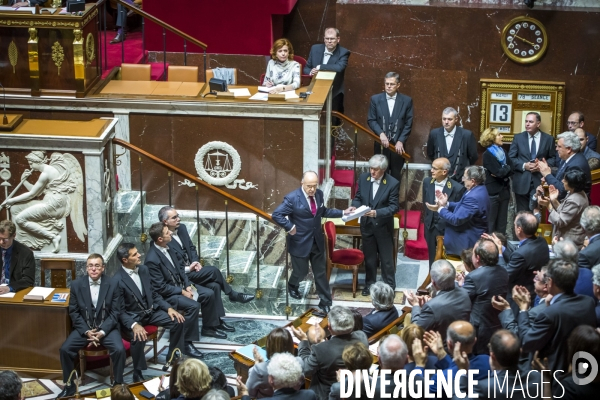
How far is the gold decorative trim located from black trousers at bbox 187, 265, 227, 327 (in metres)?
2.61

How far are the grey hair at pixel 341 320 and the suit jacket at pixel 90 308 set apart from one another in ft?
7.59

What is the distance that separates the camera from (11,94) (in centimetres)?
1085

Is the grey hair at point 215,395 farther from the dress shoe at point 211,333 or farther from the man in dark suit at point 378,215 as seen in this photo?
the man in dark suit at point 378,215

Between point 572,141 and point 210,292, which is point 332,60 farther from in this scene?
point 210,292

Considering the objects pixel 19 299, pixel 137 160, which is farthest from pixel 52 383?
pixel 137 160

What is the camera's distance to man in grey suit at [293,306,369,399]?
7.27 m

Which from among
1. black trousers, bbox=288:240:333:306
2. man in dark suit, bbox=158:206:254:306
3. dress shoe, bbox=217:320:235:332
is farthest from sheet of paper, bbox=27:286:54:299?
black trousers, bbox=288:240:333:306

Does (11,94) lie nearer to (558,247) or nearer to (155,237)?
(155,237)

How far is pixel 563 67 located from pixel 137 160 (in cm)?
492

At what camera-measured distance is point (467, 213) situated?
970 centimetres

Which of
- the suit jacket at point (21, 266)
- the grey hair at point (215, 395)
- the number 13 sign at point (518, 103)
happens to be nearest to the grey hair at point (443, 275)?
the grey hair at point (215, 395)

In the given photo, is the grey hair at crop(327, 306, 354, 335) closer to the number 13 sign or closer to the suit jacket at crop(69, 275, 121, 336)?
the suit jacket at crop(69, 275, 121, 336)

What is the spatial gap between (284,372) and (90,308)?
8.62 ft

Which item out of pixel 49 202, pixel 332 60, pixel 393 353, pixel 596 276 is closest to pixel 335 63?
pixel 332 60
